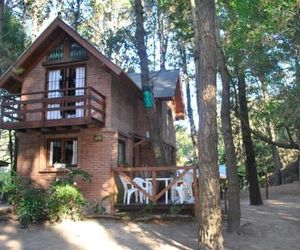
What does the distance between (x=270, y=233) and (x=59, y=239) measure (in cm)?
→ 595

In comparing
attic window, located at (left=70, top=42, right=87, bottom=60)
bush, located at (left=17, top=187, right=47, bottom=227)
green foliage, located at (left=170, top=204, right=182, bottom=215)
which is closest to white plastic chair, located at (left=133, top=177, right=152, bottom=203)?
green foliage, located at (left=170, top=204, right=182, bottom=215)

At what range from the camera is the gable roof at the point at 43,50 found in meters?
15.5

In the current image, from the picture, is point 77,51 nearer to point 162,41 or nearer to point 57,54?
point 57,54

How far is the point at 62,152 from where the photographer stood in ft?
53.6

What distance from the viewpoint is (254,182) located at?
18438 millimetres

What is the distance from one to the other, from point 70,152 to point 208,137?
8226mm

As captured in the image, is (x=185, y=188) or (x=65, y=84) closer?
(x=185, y=188)

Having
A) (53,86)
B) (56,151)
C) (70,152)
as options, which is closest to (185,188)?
(70,152)

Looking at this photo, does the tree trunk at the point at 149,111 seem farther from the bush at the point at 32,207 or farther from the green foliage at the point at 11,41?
the green foliage at the point at 11,41

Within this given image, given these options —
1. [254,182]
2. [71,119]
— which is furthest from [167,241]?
[254,182]

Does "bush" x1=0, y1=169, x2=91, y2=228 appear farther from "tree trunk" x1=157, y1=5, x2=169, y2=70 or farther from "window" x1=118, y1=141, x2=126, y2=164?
"tree trunk" x1=157, y1=5, x2=169, y2=70

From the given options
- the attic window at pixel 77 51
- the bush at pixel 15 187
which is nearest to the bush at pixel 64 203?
the bush at pixel 15 187

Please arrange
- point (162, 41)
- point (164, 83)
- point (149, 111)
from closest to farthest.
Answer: point (149, 111)
point (164, 83)
point (162, 41)

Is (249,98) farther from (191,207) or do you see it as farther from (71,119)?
(71,119)
